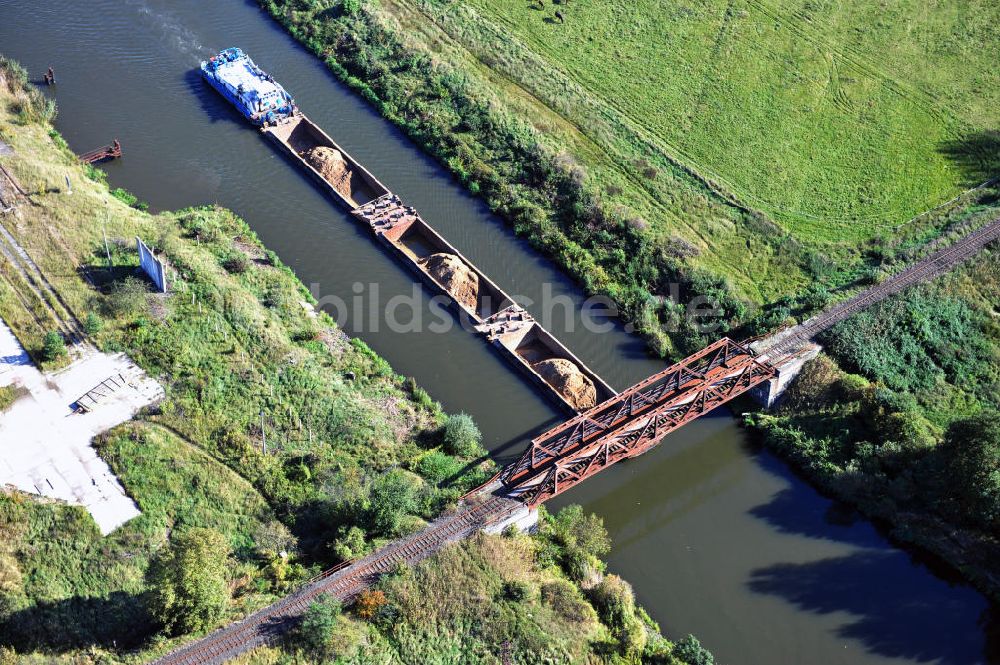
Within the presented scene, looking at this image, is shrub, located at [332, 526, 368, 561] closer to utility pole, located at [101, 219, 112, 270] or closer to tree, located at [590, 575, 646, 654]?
tree, located at [590, 575, 646, 654]

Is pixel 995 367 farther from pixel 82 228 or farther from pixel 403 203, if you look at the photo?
pixel 82 228

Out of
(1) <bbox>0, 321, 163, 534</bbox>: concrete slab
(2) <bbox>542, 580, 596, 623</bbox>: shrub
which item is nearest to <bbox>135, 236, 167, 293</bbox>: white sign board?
(1) <bbox>0, 321, 163, 534</bbox>: concrete slab

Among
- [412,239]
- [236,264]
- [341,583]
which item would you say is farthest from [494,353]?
[341,583]

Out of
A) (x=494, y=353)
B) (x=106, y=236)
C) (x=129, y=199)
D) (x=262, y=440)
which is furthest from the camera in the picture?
(x=129, y=199)

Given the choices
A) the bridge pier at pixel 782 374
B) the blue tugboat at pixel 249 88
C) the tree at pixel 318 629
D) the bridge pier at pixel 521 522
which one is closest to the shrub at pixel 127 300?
the blue tugboat at pixel 249 88

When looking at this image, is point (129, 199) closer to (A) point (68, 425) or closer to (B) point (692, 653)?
(A) point (68, 425)

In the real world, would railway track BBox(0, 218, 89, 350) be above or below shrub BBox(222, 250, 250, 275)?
below
